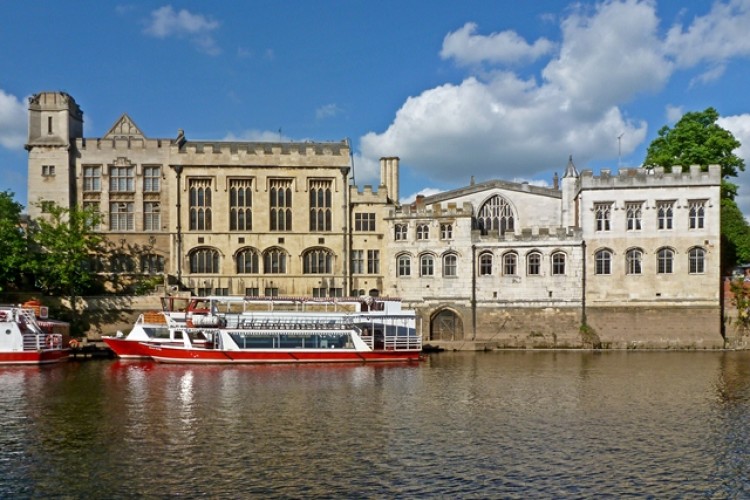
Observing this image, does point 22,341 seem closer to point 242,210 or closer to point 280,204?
point 242,210

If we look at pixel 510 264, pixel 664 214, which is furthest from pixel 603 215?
pixel 510 264

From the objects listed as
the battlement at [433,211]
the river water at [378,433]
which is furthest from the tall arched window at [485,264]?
the river water at [378,433]

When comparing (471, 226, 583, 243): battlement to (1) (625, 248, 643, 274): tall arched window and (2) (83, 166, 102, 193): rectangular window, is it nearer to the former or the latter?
(1) (625, 248, 643, 274): tall arched window

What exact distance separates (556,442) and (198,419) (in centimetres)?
1427

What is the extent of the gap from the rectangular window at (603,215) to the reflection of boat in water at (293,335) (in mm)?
17506

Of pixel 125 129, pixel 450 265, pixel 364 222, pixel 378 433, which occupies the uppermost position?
pixel 125 129

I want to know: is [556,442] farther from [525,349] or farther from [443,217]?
[443,217]

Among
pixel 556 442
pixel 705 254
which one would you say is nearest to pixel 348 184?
pixel 705 254

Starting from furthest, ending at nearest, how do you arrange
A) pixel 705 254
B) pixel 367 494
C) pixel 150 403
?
1. pixel 705 254
2. pixel 150 403
3. pixel 367 494

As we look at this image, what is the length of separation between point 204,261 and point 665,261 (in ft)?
121

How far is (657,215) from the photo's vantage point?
5466 cm

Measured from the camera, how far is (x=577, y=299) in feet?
181

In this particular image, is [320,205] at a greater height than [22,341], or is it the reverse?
[320,205]

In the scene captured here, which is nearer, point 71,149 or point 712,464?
point 712,464
